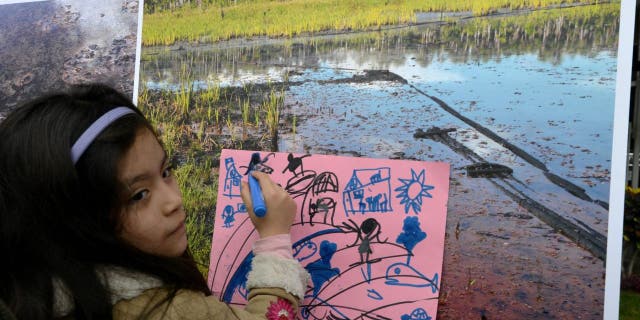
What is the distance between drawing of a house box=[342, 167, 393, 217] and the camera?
2.89ft

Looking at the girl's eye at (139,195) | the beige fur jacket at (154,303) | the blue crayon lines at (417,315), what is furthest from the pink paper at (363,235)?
the girl's eye at (139,195)

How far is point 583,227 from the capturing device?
30.5 inches

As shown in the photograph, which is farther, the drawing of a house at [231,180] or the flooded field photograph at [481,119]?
the drawing of a house at [231,180]

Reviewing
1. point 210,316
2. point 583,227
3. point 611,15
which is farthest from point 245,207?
point 611,15

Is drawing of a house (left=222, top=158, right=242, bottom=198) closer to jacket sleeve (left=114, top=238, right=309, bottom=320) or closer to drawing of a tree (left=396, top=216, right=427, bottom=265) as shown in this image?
jacket sleeve (left=114, top=238, right=309, bottom=320)

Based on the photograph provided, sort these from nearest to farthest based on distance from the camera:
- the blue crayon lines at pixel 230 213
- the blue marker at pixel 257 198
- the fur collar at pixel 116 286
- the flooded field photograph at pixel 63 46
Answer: the fur collar at pixel 116 286 → the blue marker at pixel 257 198 → the blue crayon lines at pixel 230 213 → the flooded field photograph at pixel 63 46

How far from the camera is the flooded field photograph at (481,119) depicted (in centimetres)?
78

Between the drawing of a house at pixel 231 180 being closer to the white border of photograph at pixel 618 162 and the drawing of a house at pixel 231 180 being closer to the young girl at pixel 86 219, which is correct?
the young girl at pixel 86 219

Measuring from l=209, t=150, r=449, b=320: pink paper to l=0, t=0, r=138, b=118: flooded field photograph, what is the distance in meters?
0.47

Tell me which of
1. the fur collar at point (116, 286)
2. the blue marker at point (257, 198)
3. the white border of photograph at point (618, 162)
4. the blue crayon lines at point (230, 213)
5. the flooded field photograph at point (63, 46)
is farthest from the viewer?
the flooded field photograph at point (63, 46)

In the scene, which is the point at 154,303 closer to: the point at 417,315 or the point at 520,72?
the point at 417,315

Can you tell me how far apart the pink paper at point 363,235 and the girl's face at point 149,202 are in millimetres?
195

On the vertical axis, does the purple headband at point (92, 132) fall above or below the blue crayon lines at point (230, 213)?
above

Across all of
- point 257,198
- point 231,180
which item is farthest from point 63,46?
point 257,198
